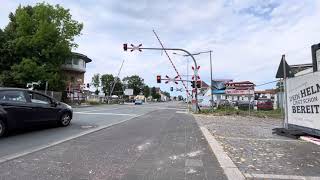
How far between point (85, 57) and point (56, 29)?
23866 millimetres

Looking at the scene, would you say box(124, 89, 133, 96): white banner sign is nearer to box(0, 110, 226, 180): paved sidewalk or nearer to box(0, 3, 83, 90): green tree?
box(0, 3, 83, 90): green tree

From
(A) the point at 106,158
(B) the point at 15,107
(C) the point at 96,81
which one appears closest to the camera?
(A) the point at 106,158

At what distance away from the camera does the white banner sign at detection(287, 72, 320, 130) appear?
11.4 m

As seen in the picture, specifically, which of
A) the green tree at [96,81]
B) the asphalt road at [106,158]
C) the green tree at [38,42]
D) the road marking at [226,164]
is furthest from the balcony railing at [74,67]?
the road marking at [226,164]

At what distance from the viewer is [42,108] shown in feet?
44.5

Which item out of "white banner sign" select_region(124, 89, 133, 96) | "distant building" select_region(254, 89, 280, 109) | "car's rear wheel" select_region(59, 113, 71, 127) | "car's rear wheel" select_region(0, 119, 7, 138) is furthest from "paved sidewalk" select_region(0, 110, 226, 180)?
"white banner sign" select_region(124, 89, 133, 96)

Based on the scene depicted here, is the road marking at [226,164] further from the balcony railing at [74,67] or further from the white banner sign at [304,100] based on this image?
the balcony railing at [74,67]

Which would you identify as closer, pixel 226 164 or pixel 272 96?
pixel 226 164

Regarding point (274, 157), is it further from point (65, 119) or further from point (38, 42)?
point (38, 42)

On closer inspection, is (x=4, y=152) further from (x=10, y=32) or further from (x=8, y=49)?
(x=10, y=32)

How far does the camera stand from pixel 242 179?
6.45m

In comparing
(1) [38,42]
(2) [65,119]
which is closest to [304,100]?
(2) [65,119]

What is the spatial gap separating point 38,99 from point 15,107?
1535 mm

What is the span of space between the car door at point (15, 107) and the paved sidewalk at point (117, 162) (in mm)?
2444
